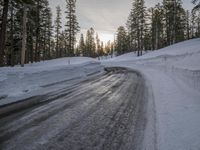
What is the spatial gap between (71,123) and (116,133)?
1.14 m

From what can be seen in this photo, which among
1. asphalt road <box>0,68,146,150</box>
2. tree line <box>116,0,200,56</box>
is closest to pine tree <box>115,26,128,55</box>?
tree line <box>116,0,200,56</box>

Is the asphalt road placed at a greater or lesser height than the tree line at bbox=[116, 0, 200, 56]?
lesser

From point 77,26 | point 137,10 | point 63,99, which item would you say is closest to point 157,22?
point 137,10

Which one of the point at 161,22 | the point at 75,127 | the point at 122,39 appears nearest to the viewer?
the point at 75,127

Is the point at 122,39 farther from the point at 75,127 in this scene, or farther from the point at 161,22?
the point at 75,127

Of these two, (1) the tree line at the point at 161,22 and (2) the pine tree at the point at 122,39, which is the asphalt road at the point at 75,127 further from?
(2) the pine tree at the point at 122,39

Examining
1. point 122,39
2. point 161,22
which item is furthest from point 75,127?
point 122,39

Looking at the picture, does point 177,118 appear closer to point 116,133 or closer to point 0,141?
point 116,133

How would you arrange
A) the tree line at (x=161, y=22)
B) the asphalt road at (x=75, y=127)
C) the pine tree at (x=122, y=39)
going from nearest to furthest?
the asphalt road at (x=75, y=127) < the tree line at (x=161, y=22) < the pine tree at (x=122, y=39)

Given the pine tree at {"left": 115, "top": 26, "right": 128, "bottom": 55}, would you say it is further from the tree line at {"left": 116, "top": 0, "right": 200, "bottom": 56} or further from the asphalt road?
the asphalt road

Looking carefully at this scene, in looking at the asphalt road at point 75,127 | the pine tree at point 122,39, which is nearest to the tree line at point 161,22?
the pine tree at point 122,39

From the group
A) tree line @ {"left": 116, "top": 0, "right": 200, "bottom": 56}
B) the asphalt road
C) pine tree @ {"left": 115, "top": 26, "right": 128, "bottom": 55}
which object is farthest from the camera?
pine tree @ {"left": 115, "top": 26, "right": 128, "bottom": 55}

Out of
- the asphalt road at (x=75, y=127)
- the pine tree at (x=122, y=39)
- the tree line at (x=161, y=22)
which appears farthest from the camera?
the pine tree at (x=122, y=39)

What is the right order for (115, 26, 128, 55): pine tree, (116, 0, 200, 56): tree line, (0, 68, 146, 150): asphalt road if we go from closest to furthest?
(0, 68, 146, 150): asphalt road < (116, 0, 200, 56): tree line < (115, 26, 128, 55): pine tree
